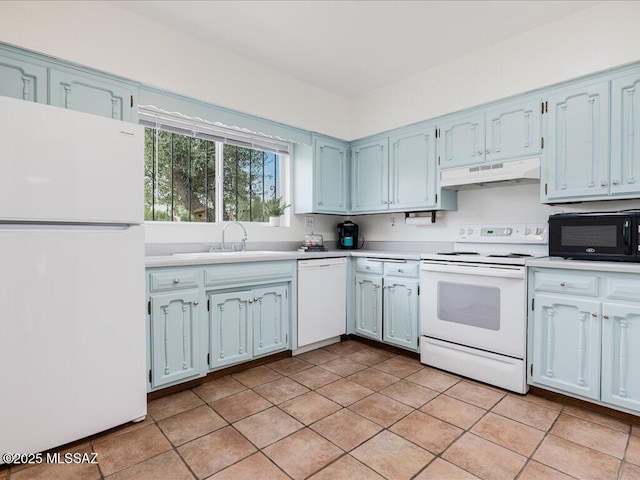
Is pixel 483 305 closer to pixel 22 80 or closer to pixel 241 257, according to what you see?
pixel 241 257

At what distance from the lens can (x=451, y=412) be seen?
7.12ft

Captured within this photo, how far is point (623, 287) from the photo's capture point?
201cm

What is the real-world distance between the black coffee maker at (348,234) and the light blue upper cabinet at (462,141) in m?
1.28

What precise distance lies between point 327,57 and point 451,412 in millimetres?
2937

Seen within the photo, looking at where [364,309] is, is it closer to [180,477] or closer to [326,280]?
[326,280]

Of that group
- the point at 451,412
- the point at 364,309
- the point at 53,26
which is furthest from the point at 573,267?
the point at 53,26

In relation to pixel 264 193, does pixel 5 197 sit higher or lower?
lower

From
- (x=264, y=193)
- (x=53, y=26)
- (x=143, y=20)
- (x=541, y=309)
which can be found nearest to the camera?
(x=53, y=26)

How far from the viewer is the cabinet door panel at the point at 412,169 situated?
10.7 ft

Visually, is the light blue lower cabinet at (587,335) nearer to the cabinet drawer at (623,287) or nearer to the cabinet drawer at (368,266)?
the cabinet drawer at (623,287)

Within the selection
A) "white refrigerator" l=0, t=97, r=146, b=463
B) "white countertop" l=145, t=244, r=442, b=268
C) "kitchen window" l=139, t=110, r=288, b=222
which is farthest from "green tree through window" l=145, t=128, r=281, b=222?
"white refrigerator" l=0, t=97, r=146, b=463

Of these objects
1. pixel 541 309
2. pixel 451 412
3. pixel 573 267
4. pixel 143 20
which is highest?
pixel 143 20

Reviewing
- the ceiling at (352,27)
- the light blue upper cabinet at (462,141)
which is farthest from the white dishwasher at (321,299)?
the ceiling at (352,27)

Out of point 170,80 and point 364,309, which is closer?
point 170,80
